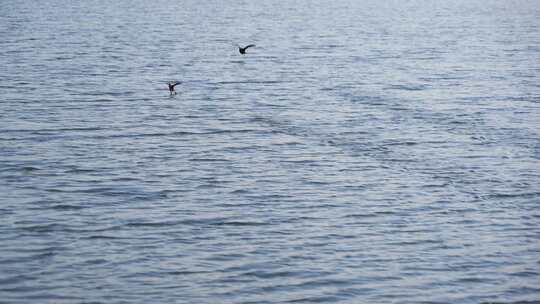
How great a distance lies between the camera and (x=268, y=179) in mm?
37812

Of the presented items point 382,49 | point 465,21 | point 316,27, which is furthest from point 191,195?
point 465,21

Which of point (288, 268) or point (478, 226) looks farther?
point (478, 226)

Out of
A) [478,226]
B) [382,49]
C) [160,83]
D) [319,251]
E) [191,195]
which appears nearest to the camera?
[319,251]

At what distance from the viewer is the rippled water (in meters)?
27.1

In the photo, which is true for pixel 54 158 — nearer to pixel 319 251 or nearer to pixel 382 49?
pixel 319 251

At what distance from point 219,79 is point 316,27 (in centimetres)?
5860

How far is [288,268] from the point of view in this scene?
91.4ft

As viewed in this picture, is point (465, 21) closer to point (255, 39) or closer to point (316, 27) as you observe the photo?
point (316, 27)

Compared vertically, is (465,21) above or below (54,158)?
below

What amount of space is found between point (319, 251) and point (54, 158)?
15.5 metres

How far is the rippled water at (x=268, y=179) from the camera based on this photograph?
27.1 meters

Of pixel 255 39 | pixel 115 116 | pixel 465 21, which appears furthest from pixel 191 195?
pixel 465 21

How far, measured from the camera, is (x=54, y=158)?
132 feet

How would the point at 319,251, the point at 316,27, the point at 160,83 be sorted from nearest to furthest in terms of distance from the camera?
the point at 319,251 < the point at 160,83 < the point at 316,27
